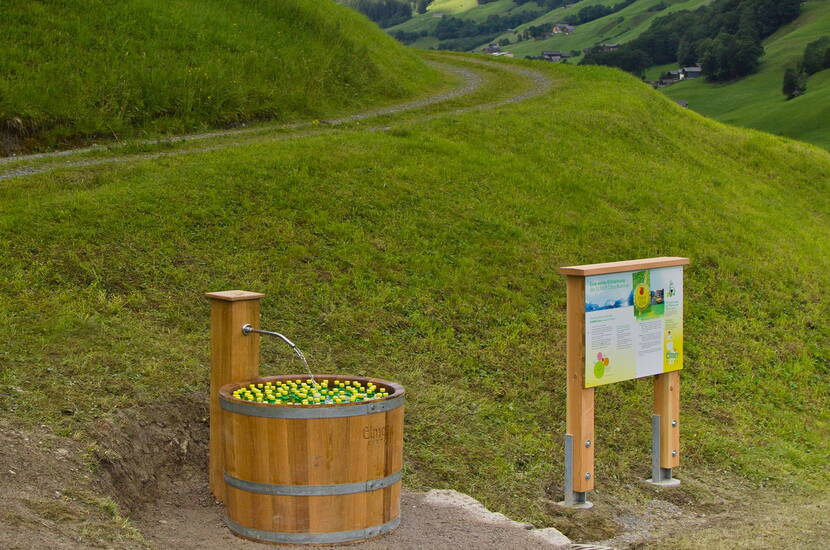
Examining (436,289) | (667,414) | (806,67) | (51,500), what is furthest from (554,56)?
(51,500)

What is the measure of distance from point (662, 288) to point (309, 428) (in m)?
4.27

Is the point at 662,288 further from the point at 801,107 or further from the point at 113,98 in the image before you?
the point at 801,107

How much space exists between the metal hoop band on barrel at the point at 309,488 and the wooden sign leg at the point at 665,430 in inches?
149

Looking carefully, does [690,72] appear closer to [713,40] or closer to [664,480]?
[713,40]

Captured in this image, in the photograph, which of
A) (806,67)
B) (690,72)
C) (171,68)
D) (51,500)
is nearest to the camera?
(51,500)

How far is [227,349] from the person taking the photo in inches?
267

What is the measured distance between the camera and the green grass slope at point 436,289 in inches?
348

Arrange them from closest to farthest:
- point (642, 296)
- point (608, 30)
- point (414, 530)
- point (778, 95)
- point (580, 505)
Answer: point (414, 530) → point (580, 505) → point (642, 296) → point (778, 95) → point (608, 30)

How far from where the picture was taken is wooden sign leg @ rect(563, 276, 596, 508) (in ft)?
25.7

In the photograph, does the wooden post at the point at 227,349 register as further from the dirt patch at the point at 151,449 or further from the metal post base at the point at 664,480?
the metal post base at the point at 664,480

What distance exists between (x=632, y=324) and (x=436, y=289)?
14.5 feet

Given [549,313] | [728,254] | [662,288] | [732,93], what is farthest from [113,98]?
[732,93]

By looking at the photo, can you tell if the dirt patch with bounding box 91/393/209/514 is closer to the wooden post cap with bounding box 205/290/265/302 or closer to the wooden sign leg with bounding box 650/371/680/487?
the wooden post cap with bounding box 205/290/265/302

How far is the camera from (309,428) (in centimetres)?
593
